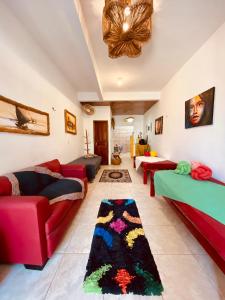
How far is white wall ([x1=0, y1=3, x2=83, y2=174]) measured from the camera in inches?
66.0

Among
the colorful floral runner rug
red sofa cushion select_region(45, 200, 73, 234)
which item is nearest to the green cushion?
the colorful floral runner rug

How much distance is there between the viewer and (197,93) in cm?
257

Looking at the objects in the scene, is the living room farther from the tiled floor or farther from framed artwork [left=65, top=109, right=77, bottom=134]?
framed artwork [left=65, top=109, right=77, bottom=134]

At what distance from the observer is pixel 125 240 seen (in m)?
1.57

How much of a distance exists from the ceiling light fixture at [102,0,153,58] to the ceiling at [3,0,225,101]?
1.08ft

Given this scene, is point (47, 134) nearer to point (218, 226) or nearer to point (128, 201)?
point (128, 201)

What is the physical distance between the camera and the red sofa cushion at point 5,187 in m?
1.36

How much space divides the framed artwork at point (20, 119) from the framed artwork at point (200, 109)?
2908mm

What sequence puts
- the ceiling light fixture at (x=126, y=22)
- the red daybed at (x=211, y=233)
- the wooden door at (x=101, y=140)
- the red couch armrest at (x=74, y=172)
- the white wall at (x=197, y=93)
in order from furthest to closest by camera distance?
the wooden door at (x=101, y=140), the red couch armrest at (x=74, y=172), the white wall at (x=197, y=93), the ceiling light fixture at (x=126, y=22), the red daybed at (x=211, y=233)

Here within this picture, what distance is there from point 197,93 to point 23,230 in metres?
3.29

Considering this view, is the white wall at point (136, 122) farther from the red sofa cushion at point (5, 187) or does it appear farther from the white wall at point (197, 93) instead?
the red sofa cushion at point (5, 187)

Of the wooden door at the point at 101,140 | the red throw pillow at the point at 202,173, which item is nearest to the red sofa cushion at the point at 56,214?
the red throw pillow at the point at 202,173

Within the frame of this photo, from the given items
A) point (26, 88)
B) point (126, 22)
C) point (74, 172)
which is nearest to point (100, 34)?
point (126, 22)

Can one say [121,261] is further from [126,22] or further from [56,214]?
[126,22]
